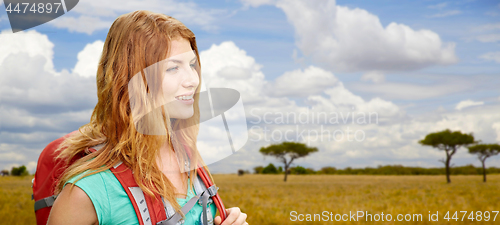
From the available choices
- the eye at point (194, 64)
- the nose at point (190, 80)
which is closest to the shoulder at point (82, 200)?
the nose at point (190, 80)

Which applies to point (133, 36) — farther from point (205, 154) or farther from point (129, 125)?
point (205, 154)

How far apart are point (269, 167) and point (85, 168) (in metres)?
66.7

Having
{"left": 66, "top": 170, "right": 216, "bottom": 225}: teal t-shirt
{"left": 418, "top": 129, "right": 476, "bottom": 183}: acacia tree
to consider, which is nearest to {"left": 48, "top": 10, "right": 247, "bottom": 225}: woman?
{"left": 66, "top": 170, "right": 216, "bottom": 225}: teal t-shirt

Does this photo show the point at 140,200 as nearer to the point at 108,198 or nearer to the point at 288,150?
the point at 108,198

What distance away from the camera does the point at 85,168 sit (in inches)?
51.3

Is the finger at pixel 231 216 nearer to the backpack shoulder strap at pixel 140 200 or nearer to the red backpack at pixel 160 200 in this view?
the red backpack at pixel 160 200

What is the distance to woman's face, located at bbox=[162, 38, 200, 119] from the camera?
1.41 m

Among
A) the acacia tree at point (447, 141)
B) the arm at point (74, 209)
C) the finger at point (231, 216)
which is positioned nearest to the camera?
the arm at point (74, 209)

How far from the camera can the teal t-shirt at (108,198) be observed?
1.26 m

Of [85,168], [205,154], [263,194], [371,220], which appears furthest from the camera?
[263,194]

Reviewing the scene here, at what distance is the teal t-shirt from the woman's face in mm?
375

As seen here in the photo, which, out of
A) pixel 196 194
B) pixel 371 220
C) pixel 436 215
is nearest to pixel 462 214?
pixel 436 215

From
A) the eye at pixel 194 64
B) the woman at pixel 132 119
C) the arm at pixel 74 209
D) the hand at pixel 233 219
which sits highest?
the eye at pixel 194 64

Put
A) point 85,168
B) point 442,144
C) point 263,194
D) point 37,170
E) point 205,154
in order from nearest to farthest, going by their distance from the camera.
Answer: point 85,168
point 205,154
point 37,170
point 263,194
point 442,144
